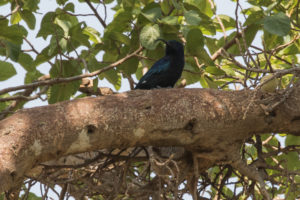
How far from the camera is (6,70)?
144 inches

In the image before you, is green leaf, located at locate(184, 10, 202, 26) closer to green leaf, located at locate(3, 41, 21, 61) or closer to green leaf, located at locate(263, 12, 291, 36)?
green leaf, located at locate(263, 12, 291, 36)

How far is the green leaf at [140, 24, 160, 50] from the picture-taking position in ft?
11.4

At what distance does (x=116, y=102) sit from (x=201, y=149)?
2.25 feet

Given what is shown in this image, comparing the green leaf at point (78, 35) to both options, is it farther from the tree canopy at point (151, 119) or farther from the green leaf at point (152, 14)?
the green leaf at point (152, 14)

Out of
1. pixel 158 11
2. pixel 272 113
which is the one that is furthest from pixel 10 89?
pixel 272 113

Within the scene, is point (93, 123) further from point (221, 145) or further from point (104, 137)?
point (221, 145)

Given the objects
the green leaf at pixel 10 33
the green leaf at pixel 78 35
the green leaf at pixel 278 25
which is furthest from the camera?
the green leaf at pixel 10 33

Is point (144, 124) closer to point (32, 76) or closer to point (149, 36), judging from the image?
point (149, 36)

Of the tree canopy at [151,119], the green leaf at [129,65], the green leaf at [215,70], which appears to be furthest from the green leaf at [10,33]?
the green leaf at [215,70]

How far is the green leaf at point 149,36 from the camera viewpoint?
347 centimetres

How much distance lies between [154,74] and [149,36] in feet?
4.02

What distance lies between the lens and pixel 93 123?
9.04ft

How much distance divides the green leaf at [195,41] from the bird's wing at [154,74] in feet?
3.28

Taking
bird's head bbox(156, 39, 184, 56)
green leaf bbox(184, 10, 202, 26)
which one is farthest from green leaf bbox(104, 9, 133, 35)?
bird's head bbox(156, 39, 184, 56)
